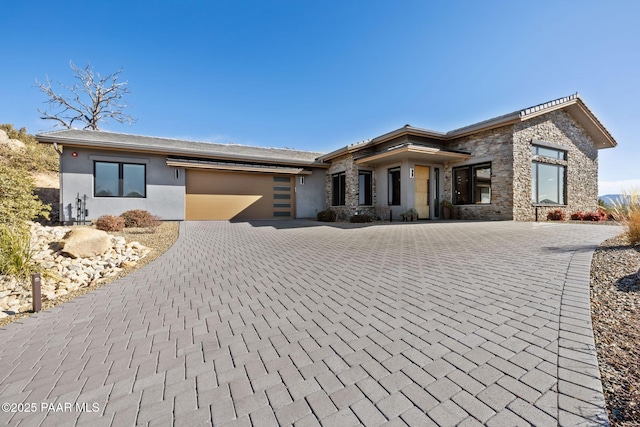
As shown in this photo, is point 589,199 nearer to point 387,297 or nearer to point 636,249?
point 636,249

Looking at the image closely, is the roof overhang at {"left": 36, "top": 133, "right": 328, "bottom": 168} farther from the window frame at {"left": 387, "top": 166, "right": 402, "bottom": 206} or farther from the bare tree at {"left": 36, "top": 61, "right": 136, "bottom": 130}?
the bare tree at {"left": 36, "top": 61, "right": 136, "bottom": 130}

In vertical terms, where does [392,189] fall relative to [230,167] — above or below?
below

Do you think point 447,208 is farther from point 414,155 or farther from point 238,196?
point 238,196

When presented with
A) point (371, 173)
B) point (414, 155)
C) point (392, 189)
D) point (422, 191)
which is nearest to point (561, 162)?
point (422, 191)

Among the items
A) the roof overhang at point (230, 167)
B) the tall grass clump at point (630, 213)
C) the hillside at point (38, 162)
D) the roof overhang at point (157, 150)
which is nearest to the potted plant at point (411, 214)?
the roof overhang at point (157, 150)

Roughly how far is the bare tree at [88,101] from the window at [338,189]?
19302 millimetres

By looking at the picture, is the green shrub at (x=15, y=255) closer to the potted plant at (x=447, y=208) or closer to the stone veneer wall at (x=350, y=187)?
the stone veneer wall at (x=350, y=187)

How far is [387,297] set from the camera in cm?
336

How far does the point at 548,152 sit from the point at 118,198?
73.7 feet

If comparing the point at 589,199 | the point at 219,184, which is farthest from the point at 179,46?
the point at 589,199

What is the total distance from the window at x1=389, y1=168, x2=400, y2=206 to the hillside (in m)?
16.9

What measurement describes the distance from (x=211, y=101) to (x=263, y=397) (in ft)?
60.7

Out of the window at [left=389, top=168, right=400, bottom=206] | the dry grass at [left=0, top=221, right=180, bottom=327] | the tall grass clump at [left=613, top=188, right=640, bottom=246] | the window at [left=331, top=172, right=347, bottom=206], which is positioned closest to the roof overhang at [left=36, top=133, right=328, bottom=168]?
the window at [left=331, top=172, right=347, bottom=206]

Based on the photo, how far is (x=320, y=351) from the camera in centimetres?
221
